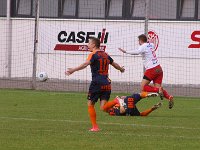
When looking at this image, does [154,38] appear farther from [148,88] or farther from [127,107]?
[127,107]

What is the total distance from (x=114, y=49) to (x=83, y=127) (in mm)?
19326

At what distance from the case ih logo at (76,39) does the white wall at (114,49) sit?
191 millimetres

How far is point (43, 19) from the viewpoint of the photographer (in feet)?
119

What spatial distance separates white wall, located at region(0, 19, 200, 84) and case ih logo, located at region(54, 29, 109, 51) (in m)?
0.19

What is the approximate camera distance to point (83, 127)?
53.1ft

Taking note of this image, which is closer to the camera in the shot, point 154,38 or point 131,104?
point 131,104

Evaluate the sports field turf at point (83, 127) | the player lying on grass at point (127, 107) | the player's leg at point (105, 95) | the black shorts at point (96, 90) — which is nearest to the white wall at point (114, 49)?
the sports field turf at point (83, 127)

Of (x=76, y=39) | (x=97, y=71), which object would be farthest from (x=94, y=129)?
(x=76, y=39)

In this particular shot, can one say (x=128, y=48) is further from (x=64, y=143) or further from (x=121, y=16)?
(x=64, y=143)

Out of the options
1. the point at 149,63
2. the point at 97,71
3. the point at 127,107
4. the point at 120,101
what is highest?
the point at 149,63

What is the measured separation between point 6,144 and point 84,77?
2222cm

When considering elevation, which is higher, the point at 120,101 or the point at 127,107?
the point at 120,101

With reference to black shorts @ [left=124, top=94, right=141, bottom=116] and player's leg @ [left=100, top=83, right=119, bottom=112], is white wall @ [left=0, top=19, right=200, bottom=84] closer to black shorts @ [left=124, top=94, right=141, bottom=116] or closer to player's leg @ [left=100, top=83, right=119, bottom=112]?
black shorts @ [left=124, top=94, right=141, bottom=116]

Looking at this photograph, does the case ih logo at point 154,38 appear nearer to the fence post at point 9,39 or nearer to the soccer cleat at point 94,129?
the fence post at point 9,39
